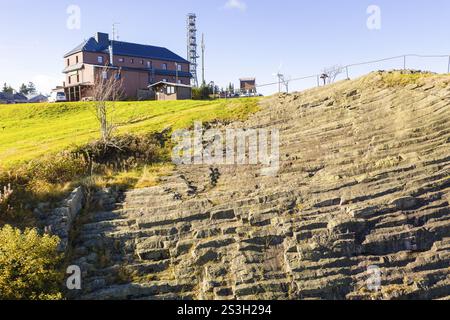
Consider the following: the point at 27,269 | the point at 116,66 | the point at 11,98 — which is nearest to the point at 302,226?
the point at 27,269

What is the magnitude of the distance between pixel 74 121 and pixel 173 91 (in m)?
20.9

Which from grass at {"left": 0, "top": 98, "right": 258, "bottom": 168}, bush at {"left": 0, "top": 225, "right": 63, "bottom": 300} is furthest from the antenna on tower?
bush at {"left": 0, "top": 225, "right": 63, "bottom": 300}

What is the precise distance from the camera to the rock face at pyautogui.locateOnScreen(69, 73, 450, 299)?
15328 millimetres

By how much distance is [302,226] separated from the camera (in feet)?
57.0

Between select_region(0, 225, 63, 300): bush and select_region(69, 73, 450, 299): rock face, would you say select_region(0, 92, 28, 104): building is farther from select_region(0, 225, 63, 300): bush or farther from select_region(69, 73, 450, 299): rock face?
select_region(0, 225, 63, 300): bush

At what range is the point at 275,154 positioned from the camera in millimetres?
24250

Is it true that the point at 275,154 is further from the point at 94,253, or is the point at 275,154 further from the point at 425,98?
the point at 94,253

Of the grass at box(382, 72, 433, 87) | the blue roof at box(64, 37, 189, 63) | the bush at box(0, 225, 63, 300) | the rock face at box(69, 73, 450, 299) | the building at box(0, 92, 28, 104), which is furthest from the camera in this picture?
the building at box(0, 92, 28, 104)

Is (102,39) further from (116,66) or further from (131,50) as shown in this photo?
(116,66)

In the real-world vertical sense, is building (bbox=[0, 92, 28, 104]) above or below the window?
above

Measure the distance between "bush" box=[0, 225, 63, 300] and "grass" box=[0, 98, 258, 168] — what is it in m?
10.5

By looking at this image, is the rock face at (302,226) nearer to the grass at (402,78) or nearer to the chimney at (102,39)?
the grass at (402,78)
